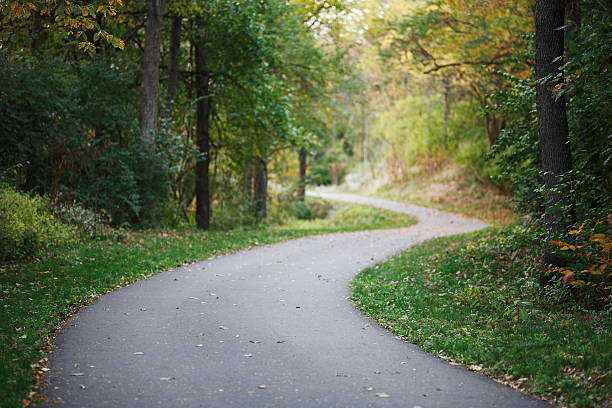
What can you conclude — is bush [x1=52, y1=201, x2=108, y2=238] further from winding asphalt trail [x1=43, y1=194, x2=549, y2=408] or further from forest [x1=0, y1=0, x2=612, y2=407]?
winding asphalt trail [x1=43, y1=194, x2=549, y2=408]

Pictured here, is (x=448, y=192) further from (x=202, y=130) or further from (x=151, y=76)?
(x=151, y=76)

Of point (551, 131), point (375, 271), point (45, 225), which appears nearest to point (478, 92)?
point (375, 271)

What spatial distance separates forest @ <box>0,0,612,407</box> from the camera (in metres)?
7.49

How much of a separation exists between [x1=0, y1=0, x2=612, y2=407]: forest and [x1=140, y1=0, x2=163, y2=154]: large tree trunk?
0.20 feet

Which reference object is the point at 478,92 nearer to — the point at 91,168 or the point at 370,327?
the point at 91,168

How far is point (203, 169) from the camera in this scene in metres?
20.5

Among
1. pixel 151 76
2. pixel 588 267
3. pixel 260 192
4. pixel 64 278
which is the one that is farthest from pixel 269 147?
pixel 588 267

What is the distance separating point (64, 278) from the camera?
9.70 meters

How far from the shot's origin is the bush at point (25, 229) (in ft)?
35.0

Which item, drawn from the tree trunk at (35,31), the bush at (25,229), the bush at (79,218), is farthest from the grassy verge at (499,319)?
the tree trunk at (35,31)

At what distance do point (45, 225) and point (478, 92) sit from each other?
20.9m

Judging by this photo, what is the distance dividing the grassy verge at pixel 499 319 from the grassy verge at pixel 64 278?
14.4 ft

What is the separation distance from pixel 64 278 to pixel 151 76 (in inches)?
359

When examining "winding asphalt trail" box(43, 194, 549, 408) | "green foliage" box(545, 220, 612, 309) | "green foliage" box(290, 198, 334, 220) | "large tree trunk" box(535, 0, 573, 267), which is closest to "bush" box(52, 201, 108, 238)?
"winding asphalt trail" box(43, 194, 549, 408)
